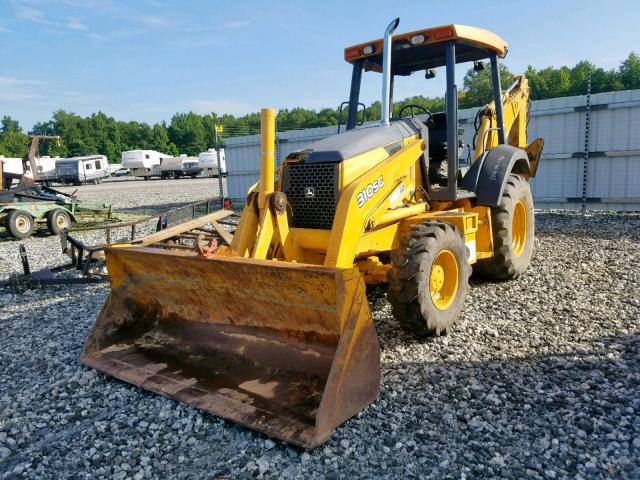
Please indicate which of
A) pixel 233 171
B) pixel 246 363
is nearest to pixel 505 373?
pixel 246 363

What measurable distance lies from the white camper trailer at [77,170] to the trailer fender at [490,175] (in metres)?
39.3

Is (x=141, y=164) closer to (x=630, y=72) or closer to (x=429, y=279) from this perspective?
(x=429, y=279)

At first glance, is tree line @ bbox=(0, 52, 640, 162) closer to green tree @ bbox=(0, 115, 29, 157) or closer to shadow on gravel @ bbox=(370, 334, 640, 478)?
green tree @ bbox=(0, 115, 29, 157)

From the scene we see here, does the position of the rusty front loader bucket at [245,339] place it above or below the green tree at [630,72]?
below

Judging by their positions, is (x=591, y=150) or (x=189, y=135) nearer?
(x=591, y=150)

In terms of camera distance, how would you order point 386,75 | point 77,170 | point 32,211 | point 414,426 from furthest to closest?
1. point 77,170
2. point 32,211
3. point 386,75
4. point 414,426

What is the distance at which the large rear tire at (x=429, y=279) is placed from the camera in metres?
3.96

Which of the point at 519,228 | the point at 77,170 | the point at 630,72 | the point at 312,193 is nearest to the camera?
the point at 312,193

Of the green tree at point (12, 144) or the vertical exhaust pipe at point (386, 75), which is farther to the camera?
the green tree at point (12, 144)

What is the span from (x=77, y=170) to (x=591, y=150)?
37507mm

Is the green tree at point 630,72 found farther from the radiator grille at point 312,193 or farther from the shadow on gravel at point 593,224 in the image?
the radiator grille at point 312,193

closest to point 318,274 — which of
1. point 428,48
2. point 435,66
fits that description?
point 428,48

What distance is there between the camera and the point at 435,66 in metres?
5.82

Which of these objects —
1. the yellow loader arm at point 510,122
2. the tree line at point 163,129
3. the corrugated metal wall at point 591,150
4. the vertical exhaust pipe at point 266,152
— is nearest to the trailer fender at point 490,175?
the yellow loader arm at point 510,122
